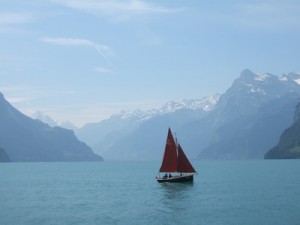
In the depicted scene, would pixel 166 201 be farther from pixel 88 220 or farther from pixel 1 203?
pixel 1 203

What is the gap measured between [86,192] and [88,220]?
45.4m

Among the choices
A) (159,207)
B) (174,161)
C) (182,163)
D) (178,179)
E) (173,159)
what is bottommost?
(159,207)

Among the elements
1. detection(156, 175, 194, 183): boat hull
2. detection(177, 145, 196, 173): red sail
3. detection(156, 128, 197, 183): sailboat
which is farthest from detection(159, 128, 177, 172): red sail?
detection(156, 175, 194, 183): boat hull

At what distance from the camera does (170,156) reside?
12144cm

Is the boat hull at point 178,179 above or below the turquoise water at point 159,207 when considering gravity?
above

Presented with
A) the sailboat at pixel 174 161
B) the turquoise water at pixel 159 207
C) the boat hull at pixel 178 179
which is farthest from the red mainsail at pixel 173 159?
the turquoise water at pixel 159 207

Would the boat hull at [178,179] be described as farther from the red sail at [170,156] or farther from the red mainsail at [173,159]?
the red sail at [170,156]

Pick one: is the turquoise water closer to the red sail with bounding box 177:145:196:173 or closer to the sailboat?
the sailboat

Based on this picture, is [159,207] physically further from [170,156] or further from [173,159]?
[173,159]

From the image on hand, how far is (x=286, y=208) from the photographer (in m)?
77.2

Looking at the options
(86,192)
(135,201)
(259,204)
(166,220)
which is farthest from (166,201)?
(86,192)

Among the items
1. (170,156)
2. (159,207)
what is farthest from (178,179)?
(159,207)

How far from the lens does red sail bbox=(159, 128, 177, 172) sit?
119812 mm

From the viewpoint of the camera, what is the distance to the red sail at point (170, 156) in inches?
4717
